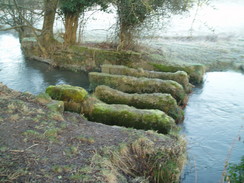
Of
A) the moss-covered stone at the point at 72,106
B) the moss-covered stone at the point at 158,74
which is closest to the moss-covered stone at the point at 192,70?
the moss-covered stone at the point at 158,74

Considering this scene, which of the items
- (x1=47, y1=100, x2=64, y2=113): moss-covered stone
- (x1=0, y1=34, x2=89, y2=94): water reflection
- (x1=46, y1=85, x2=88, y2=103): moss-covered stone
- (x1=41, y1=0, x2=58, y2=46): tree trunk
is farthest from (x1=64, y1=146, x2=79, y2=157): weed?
(x1=41, y1=0, x2=58, y2=46): tree trunk

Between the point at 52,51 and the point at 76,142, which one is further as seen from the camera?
the point at 52,51

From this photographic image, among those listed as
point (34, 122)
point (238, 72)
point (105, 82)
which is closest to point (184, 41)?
point (238, 72)

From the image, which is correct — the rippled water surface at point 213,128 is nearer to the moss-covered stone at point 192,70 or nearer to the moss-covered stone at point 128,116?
the moss-covered stone at point 192,70

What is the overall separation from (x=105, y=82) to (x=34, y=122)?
6.34m

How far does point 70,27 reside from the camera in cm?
1797

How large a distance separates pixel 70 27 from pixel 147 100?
10065 mm

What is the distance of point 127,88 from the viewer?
41.2 ft

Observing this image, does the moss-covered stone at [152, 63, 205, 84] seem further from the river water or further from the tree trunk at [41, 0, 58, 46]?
the tree trunk at [41, 0, 58, 46]

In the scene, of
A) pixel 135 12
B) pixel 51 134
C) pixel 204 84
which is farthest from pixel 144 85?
pixel 51 134

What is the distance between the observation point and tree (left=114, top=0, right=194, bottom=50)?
1555 cm

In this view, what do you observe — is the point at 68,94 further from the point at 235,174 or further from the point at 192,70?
the point at 192,70

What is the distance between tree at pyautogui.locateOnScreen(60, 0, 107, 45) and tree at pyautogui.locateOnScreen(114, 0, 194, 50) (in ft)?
4.35

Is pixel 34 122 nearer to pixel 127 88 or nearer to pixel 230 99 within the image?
pixel 127 88
